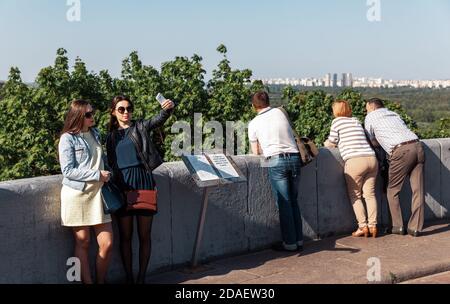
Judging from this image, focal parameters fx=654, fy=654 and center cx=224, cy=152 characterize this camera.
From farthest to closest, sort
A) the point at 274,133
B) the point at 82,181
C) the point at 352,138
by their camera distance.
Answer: the point at 352,138, the point at 274,133, the point at 82,181

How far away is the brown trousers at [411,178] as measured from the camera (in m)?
7.44

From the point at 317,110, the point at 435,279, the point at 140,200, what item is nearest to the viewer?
the point at 140,200

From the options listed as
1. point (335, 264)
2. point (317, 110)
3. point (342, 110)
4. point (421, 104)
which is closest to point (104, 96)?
point (317, 110)

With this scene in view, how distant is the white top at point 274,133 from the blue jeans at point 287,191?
0.27ft

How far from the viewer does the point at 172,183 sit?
19.7 feet

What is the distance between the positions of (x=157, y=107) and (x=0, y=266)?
9.69 metres

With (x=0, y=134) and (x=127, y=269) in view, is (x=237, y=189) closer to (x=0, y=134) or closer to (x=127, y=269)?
(x=127, y=269)

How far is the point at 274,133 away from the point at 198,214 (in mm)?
1117

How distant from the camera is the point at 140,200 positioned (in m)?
5.27

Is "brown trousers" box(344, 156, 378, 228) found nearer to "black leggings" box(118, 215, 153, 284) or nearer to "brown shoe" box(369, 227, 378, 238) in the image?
"brown shoe" box(369, 227, 378, 238)

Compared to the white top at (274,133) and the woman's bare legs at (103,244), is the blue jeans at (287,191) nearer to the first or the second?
the white top at (274,133)

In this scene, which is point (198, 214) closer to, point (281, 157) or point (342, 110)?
point (281, 157)

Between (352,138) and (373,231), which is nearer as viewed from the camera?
(352,138)
